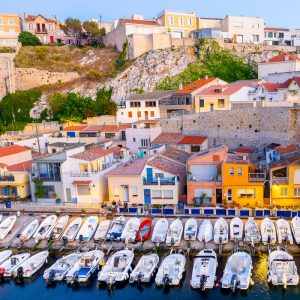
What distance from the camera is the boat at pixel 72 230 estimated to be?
26172 millimetres

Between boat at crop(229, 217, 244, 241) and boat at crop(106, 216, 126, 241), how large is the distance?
7.42 m

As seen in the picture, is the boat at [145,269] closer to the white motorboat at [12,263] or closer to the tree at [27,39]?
the white motorboat at [12,263]

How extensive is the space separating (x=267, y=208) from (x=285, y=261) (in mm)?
6381

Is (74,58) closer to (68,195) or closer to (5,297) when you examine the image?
(68,195)

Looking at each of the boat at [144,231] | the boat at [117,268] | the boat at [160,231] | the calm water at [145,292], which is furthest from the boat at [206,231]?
the boat at [117,268]

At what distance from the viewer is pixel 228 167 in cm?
2808

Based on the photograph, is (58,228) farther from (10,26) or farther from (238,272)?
(10,26)

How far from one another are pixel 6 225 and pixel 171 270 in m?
13.6

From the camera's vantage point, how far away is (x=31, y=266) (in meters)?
23.5

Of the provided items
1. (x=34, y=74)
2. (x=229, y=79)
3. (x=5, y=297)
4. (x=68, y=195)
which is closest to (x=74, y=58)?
(x=34, y=74)

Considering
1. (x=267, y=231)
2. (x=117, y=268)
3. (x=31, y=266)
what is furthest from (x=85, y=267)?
(x=267, y=231)

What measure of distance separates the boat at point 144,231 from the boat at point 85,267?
272 centimetres

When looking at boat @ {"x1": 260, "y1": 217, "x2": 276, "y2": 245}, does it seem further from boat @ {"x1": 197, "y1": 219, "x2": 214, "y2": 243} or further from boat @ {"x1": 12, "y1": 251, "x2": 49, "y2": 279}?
boat @ {"x1": 12, "y1": 251, "x2": 49, "y2": 279}

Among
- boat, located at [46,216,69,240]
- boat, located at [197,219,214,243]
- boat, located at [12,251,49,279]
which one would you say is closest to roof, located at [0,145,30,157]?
boat, located at [46,216,69,240]
